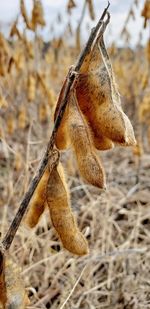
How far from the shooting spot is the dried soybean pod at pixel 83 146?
2.51ft

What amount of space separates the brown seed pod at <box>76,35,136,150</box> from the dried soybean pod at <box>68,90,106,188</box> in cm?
2

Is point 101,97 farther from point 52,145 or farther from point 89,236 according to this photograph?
point 89,236

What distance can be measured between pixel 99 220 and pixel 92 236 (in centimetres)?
17

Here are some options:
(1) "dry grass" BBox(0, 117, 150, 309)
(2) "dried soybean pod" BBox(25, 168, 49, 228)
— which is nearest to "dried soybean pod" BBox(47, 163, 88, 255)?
(2) "dried soybean pod" BBox(25, 168, 49, 228)

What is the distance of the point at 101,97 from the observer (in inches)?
30.5

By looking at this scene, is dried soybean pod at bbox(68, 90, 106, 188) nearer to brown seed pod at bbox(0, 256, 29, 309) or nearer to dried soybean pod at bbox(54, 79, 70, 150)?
dried soybean pod at bbox(54, 79, 70, 150)

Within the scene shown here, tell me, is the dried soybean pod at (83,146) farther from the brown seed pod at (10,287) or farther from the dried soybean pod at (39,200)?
the brown seed pod at (10,287)

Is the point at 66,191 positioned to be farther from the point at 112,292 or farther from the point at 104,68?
the point at 112,292

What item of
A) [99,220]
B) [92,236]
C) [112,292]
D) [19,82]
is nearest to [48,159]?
[112,292]

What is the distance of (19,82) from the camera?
434 centimetres

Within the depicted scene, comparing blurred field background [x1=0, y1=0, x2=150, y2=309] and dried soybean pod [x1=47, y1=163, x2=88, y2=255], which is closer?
dried soybean pod [x1=47, y1=163, x2=88, y2=255]

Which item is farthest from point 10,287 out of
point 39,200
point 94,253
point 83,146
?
point 94,253

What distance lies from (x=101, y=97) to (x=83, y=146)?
0.24ft

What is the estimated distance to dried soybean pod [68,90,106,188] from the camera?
0.77 m
